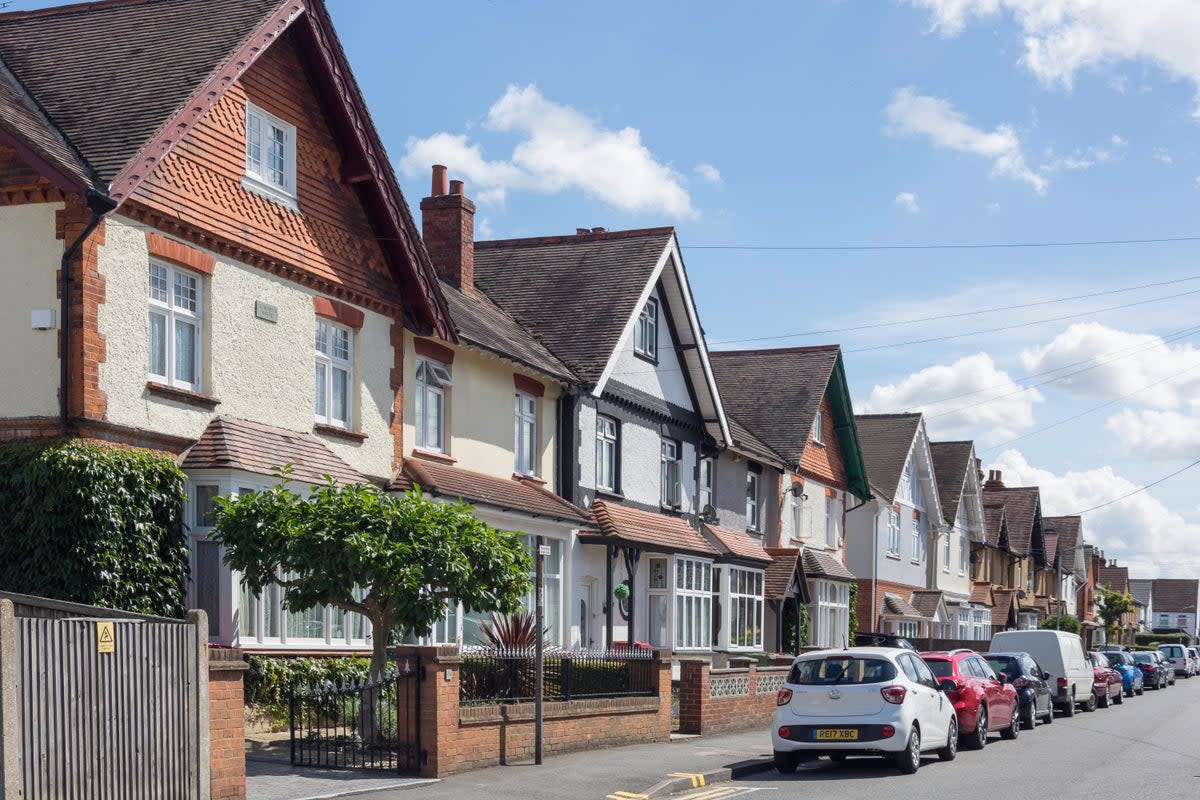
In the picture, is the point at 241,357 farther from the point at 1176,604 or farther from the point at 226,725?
the point at 1176,604

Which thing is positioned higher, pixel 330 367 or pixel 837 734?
pixel 330 367

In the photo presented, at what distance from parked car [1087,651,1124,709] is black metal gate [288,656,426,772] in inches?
921

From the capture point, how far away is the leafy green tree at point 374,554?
1653 cm

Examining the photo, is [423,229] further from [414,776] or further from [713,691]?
[414,776]

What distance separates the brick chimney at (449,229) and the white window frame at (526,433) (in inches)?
129

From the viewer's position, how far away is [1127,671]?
148ft

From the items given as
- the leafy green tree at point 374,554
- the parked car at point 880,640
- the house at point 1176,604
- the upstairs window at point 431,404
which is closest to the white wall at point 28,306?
the leafy green tree at point 374,554

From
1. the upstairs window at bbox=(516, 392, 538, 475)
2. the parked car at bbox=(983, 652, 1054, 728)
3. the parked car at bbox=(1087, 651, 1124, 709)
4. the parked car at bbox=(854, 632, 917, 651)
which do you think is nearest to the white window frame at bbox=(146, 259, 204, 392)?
the upstairs window at bbox=(516, 392, 538, 475)

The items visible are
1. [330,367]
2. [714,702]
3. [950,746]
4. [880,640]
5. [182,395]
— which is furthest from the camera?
[880,640]

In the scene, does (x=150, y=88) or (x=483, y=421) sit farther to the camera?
(x=483, y=421)

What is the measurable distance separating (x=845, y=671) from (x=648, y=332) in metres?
14.5

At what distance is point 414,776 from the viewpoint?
16328 mm

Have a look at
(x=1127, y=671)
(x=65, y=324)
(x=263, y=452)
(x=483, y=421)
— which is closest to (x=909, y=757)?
(x=263, y=452)

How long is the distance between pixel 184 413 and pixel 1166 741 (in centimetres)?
1646
